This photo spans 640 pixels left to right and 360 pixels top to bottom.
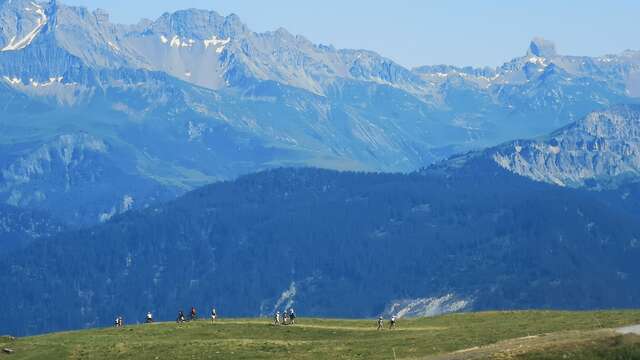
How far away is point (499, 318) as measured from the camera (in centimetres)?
15912

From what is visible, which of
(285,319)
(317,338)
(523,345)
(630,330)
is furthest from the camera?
(285,319)

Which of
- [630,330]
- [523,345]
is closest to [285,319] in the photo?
[630,330]

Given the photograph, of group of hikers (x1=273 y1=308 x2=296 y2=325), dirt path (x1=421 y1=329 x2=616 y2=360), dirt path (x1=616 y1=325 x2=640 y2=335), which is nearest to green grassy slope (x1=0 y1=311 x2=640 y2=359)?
dirt path (x1=421 y1=329 x2=616 y2=360)

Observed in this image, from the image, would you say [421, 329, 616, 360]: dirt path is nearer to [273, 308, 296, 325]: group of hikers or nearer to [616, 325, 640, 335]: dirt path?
[616, 325, 640, 335]: dirt path

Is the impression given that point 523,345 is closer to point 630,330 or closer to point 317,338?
point 630,330

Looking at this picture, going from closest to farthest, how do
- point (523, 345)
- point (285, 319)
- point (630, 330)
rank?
point (523, 345), point (630, 330), point (285, 319)

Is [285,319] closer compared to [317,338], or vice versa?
[317,338]

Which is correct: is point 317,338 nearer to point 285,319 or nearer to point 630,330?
point 285,319

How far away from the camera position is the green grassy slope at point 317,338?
132250mm

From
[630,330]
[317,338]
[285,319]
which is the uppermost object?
[285,319]

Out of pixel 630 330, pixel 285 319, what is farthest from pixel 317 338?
pixel 630 330

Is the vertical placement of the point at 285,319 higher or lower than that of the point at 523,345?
higher

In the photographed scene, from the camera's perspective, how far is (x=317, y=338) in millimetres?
151750

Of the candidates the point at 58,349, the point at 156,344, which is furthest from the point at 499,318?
the point at 58,349
